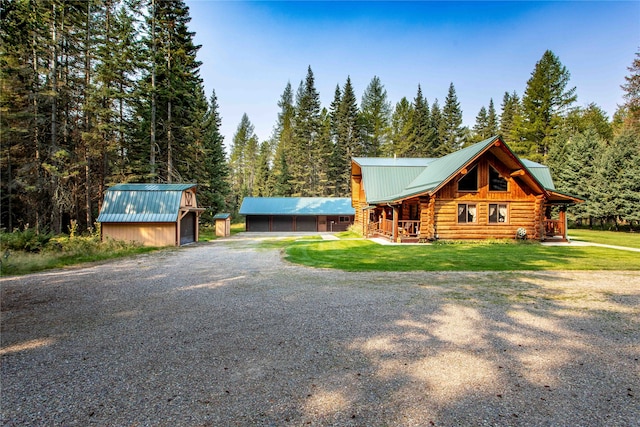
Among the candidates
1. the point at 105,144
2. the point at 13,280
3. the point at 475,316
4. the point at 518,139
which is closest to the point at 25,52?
the point at 105,144

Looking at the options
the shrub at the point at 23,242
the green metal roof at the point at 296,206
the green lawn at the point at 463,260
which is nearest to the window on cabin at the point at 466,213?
the green lawn at the point at 463,260

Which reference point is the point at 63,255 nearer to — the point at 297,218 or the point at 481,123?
the point at 297,218

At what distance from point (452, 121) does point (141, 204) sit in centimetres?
4499

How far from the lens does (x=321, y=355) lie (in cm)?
404

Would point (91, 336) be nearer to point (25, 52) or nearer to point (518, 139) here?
point (25, 52)

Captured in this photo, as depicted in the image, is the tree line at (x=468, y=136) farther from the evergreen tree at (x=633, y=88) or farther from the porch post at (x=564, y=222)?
the porch post at (x=564, y=222)

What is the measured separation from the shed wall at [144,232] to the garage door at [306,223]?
1725 cm

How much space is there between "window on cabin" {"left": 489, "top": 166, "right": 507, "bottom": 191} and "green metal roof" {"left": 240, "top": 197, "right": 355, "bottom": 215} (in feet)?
53.5

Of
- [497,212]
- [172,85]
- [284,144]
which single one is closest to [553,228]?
[497,212]

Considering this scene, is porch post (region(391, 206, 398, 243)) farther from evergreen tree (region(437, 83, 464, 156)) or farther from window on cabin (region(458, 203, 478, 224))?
evergreen tree (region(437, 83, 464, 156))

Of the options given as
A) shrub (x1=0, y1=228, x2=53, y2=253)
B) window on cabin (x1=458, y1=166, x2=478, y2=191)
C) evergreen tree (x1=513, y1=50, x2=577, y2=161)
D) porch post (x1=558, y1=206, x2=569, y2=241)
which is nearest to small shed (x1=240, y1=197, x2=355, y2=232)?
window on cabin (x1=458, y1=166, x2=478, y2=191)

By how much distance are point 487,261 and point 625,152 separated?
2837 centimetres

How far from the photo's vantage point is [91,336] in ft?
15.5

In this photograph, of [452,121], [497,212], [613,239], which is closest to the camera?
[497,212]
